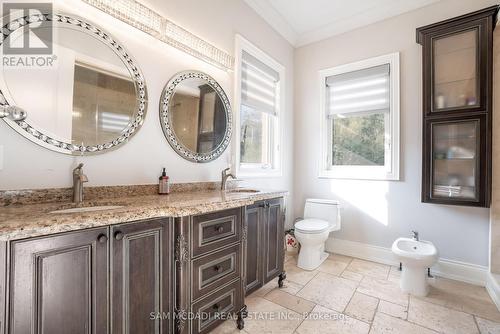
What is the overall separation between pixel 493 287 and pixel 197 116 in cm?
302

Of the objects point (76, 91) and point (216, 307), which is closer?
point (76, 91)

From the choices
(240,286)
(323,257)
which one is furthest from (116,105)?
(323,257)

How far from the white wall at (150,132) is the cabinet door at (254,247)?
58cm

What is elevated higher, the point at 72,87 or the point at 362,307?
the point at 72,87

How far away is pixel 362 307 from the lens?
1870mm

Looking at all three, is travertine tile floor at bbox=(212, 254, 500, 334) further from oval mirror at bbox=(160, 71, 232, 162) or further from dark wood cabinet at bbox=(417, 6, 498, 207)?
oval mirror at bbox=(160, 71, 232, 162)

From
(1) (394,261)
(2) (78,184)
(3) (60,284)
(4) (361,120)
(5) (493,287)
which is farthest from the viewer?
(4) (361,120)

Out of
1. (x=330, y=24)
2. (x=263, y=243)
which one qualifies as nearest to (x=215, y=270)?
(x=263, y=243)

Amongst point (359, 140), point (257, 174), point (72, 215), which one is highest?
point (359, 140)

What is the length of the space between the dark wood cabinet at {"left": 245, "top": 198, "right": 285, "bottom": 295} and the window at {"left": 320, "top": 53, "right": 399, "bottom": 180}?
138 cm

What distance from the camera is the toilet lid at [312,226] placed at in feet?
8.01

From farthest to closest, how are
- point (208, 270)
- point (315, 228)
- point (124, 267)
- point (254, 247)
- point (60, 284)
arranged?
point (315, 228), point (254, 247), point (208, 270), point (124, 267), point (60, 284)

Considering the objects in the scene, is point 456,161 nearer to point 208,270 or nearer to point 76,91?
point 208,270

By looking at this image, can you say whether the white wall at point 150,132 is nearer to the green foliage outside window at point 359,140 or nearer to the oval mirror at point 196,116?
the oval mirror at point 196,116
